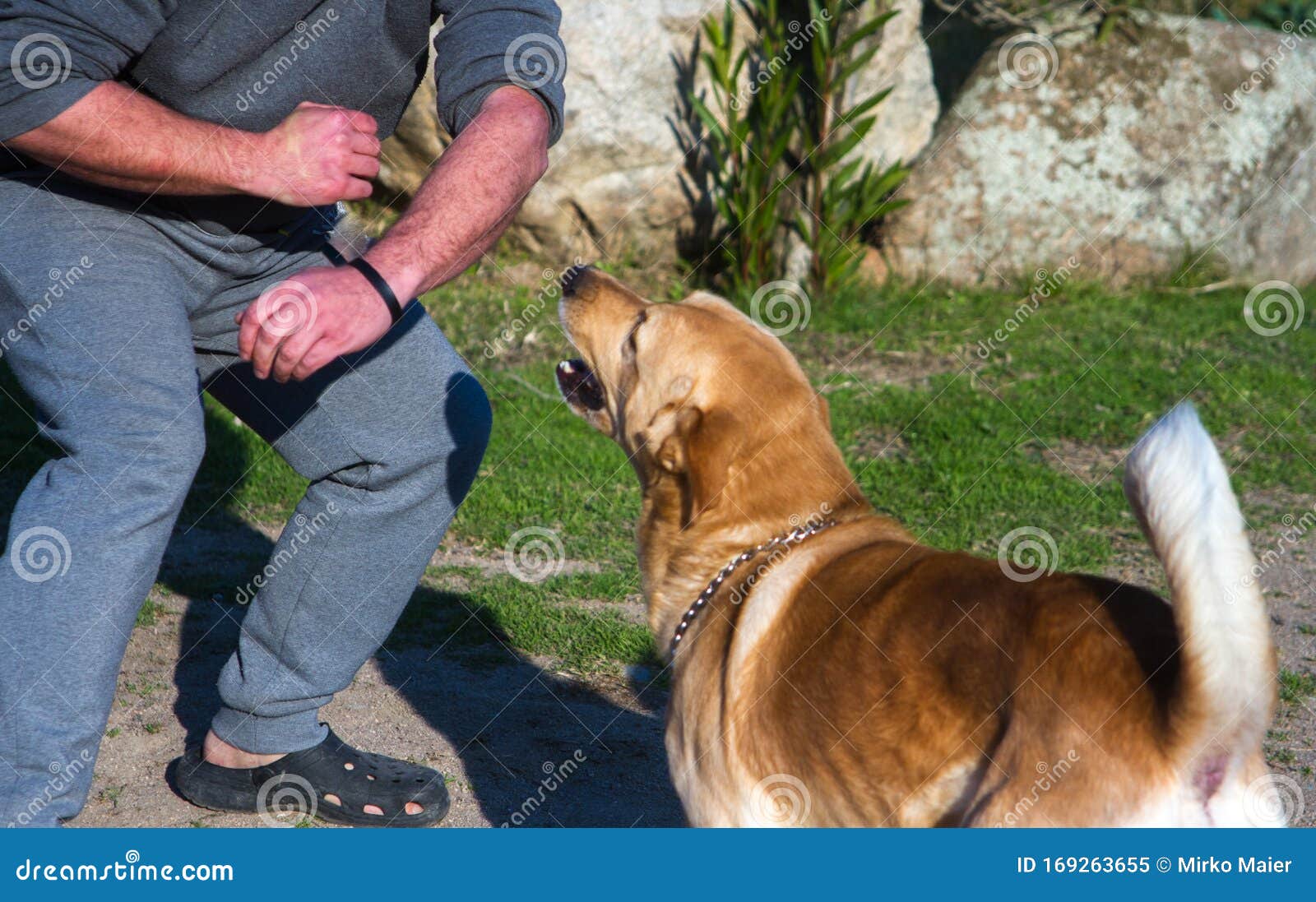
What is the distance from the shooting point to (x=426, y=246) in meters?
2.70

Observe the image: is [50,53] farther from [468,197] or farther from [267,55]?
[468,197]

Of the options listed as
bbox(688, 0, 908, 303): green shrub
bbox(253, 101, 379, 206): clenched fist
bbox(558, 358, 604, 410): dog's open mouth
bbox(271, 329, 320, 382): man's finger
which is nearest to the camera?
bbox(271, 329, 320, 382): man's finger

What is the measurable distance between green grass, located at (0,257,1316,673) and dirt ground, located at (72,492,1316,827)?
0.49 feet

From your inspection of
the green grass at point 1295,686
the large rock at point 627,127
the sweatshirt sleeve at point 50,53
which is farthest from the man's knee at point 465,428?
the large rock at point 627,127

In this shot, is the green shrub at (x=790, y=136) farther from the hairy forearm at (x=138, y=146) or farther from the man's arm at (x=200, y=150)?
the hairy forearm at (x=138, y=146)

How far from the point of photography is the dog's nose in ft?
11.7

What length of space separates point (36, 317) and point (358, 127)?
0.81 m

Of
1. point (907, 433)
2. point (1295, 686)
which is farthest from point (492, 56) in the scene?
point (907, 433)

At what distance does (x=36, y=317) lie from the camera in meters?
2.72

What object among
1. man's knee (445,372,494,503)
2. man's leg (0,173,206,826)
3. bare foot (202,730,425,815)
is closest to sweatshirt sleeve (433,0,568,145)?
man's knee (445,372,494,503)

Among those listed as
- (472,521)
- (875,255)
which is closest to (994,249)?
(875,255)

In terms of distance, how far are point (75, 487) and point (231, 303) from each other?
707 millimetres

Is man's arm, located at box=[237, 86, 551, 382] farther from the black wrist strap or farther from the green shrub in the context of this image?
the green shrub

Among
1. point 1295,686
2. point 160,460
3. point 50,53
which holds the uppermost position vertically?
point 50,53
